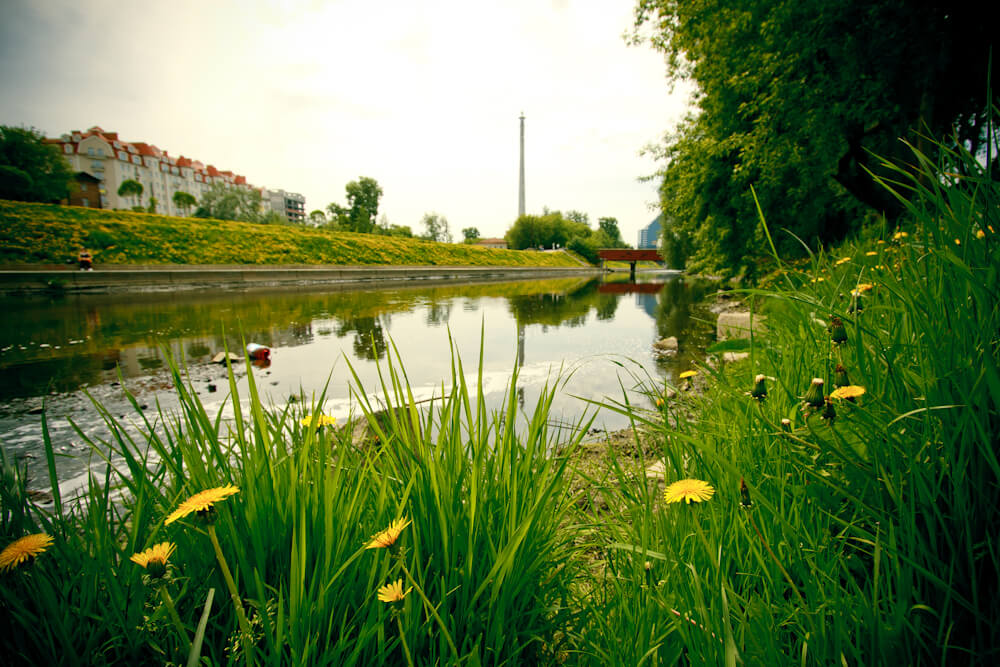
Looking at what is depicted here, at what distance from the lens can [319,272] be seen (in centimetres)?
2145

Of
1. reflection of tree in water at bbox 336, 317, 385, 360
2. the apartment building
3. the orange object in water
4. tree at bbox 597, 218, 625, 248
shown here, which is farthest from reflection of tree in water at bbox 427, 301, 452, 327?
tree at bbox 597, 218, 625, 248

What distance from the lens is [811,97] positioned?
6.16 meters

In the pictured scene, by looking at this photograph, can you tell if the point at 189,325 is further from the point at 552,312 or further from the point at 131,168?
the point at 131,168

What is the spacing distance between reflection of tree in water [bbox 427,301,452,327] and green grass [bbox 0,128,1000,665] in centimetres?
794

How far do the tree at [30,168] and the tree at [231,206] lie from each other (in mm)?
22000

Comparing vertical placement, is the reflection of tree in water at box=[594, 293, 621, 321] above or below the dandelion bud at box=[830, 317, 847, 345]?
below

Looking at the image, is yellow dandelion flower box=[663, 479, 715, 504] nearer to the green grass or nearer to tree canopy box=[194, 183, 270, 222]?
the green grass

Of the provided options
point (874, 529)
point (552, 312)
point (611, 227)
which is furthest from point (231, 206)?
point (611, 227)

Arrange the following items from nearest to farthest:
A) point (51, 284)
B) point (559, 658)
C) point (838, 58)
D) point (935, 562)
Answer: point (935, 562), point (559, 658), point (838, 58), point (51, 284)

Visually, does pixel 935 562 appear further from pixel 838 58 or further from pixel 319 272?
pixel 319 272

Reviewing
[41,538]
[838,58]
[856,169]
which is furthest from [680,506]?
[856,169]

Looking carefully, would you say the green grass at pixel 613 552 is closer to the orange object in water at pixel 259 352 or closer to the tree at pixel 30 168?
the orange object in water at pixel 259 352

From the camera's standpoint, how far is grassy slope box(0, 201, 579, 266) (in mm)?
17188

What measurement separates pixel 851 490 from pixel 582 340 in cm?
654
